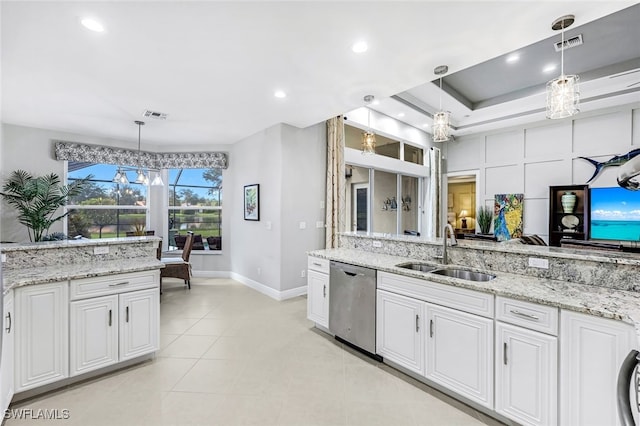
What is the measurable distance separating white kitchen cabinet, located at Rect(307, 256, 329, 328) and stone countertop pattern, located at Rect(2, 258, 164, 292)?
160 centimetres

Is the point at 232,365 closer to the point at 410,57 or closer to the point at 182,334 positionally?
the point at 182,334

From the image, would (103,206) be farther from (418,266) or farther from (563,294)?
(563,294)

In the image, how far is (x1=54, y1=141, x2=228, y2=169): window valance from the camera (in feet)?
16.0

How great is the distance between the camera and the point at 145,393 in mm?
2180

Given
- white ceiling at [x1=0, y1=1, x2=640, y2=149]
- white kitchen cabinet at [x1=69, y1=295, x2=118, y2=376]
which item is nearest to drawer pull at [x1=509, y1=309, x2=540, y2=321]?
white ceiling at [x1=0, y1=1, x2=640, y2=149]

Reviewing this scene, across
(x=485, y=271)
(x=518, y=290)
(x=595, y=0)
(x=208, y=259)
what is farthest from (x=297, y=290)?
(x=595, y=0)

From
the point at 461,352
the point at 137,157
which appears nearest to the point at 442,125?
the point at 461,352

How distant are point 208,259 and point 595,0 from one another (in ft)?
20.7

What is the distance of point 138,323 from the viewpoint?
98.8 inches

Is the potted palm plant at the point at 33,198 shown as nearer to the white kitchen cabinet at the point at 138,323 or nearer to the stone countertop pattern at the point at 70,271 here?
the stone countertop pattern at the point at 70,271

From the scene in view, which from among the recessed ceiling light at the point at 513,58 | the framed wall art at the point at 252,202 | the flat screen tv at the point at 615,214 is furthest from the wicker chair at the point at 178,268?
the flat screen tv at the point at 615,214

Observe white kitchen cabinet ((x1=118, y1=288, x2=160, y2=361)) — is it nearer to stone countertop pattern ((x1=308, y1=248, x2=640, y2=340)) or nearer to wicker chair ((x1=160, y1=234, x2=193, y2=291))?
stone countertop pattern ((x1=308, y1=248, x2=640, y2=340))

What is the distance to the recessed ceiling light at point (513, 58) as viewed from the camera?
3873 mm

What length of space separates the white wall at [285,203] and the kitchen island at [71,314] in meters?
2.04
